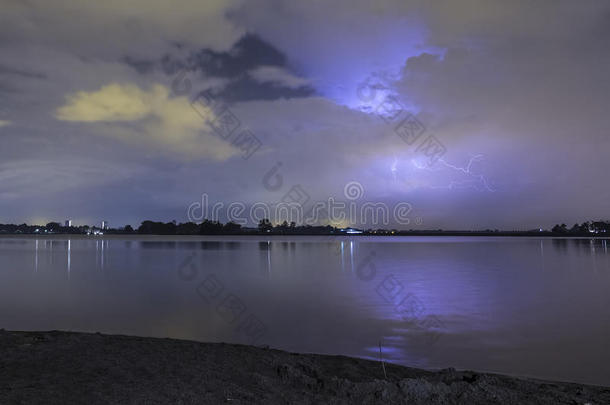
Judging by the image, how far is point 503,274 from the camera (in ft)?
112

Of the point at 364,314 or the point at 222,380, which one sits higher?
the point at 222,380

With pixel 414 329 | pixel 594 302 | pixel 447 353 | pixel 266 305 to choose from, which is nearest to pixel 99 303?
pixel 266 305

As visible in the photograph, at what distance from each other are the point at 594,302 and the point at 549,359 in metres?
12.5

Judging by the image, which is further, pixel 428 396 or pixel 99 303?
pixel 99 303

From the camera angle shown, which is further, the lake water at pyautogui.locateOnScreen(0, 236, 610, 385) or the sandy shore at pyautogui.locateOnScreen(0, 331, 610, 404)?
the lake water at pyautogui.locateOnScreen(0, 236, 610, 385)

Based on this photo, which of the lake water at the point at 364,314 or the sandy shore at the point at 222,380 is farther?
the lake water at the point at 364,314

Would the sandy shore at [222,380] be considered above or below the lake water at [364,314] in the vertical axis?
above

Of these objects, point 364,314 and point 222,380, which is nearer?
point 222,380

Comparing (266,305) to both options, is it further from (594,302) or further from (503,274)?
(503,274)

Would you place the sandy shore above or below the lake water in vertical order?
above

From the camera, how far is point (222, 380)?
7172 millimetres

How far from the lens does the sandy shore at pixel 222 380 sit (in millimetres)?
6227

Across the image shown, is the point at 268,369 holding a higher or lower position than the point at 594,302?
higher

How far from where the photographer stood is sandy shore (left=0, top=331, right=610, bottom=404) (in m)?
6.23
